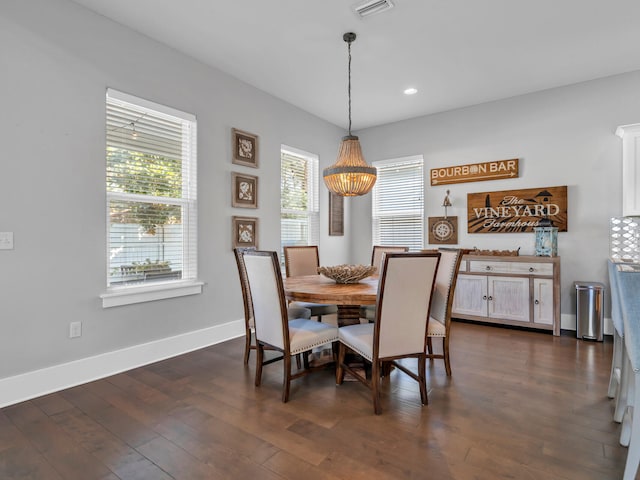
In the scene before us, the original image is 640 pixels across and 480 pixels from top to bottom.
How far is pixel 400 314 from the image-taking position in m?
2.20

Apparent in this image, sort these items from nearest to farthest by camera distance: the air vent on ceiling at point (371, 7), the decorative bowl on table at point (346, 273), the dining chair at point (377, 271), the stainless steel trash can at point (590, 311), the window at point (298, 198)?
the air vent on ceiling at point (371, 7) → the decorative bowl on table at point (346, 273) → the dining chair at point (377, 271) → the stainless steel trash can at point (590, 311) → the window at point (298, 198)

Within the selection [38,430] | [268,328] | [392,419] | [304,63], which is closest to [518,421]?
[392,419]

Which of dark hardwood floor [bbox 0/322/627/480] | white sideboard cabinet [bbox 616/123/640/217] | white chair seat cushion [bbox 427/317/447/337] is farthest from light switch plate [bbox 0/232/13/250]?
white sideboard cabinet [bbox 616/123/640/217]

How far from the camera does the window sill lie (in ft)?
9.55

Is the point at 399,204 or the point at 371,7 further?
the point at 399,204

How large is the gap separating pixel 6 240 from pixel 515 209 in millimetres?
5106

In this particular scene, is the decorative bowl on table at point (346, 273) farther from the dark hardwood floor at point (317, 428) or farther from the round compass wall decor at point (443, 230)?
the round compass wall decor at point (443, 230)

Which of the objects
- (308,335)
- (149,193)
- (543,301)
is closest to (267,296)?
(308,335)

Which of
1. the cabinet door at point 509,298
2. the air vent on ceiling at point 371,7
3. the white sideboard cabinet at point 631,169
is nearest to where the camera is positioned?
the air vent on ceiling at point 371,7

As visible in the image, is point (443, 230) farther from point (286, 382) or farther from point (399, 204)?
point (286, 382)

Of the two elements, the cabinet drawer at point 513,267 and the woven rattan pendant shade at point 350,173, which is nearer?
the woven rattan pendant shade at point 350,173

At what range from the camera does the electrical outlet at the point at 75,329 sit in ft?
8.85

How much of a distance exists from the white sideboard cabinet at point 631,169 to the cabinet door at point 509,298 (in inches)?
48.3

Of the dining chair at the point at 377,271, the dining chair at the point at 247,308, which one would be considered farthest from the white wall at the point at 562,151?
the dining chair at the point at 247,308
